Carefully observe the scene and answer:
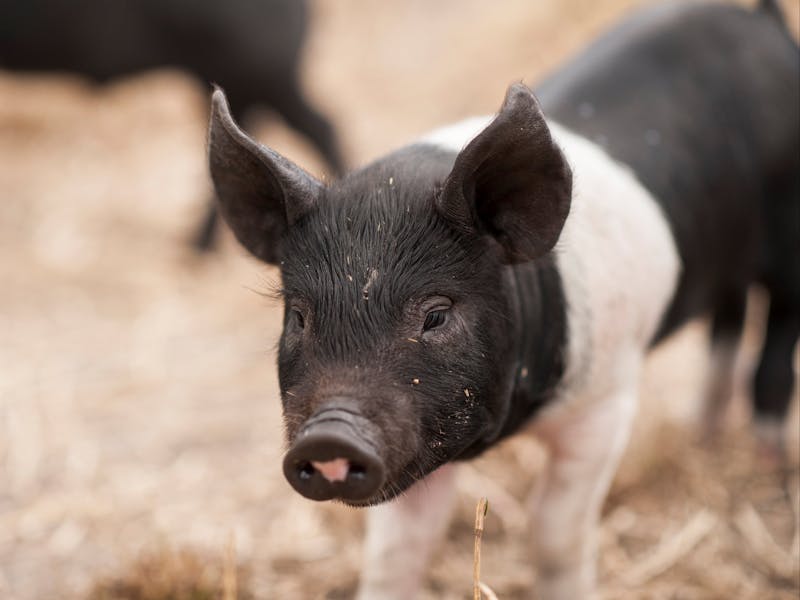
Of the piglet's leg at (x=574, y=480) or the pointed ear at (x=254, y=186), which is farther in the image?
the piglet's leg at (x=574, y=480)

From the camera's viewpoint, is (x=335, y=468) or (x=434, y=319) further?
(x=434, y=319)

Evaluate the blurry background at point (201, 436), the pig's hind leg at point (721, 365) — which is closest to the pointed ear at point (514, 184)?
the blurry background at point (201, 436)

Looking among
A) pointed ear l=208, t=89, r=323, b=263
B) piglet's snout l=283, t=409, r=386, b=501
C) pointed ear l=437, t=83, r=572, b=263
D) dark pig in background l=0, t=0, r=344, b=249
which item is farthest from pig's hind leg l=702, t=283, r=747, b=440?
dark pig in background l=0, t=0, r=344, b=249

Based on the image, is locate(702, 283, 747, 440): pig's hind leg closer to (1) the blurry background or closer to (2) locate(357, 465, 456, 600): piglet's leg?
(1) the blurry background

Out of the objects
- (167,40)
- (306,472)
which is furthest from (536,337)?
(167,40)

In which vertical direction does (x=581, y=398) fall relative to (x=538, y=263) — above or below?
below

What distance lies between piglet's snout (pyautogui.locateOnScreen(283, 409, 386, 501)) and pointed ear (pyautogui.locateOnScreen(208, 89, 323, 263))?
541 mm

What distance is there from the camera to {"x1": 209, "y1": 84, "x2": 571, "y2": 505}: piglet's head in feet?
6.27

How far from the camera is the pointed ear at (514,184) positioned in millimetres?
1971

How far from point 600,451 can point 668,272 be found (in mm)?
530

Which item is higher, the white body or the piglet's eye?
the piglet's eye

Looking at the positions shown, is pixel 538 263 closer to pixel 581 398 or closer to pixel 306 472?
pixel 581 398

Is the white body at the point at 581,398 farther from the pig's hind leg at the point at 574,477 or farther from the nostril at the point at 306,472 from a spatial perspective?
the nostril at the point at 306,472

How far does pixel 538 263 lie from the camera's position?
2.46 m
